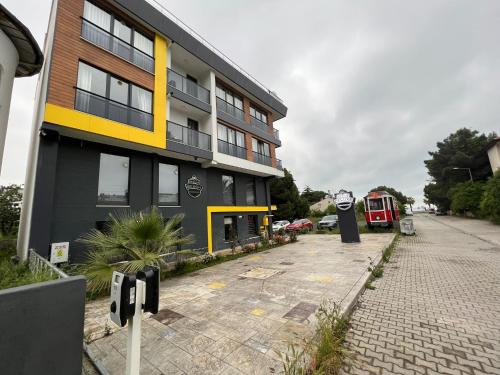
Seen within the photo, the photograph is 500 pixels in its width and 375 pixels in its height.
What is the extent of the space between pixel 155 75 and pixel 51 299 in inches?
484

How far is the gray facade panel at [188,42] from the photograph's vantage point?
11.3 meters

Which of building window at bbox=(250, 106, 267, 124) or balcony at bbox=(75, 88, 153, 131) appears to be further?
building window at bbox=(250, 106, 267, 124)

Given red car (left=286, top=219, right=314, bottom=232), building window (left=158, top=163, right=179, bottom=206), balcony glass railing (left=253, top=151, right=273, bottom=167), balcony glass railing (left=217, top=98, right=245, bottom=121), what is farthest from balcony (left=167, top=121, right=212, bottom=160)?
red car (left=286, top=219, right=314, bottom=232)

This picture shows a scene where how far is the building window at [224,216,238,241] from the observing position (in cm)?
1591

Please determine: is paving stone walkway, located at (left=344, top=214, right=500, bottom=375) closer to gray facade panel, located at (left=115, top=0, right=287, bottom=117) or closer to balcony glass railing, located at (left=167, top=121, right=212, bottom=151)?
balcony glass railing, located at (left=167, top=121, right=212, bottom=151)

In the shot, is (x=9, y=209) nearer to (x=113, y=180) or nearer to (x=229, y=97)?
(x=113, y=180)

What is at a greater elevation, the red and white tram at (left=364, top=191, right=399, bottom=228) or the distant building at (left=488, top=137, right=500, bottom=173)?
the distant building at (left=488, top=137, right=500, bottom=173)

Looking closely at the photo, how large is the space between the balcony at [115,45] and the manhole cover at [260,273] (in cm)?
1152

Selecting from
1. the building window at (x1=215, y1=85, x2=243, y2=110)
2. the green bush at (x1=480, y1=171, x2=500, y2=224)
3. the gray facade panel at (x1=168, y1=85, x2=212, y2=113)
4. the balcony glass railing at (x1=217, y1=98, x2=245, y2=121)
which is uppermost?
the building window at (x1=215, y1=85, x2=243, y2=110)

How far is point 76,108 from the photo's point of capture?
8.82 meters

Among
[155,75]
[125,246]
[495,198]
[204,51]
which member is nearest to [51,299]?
[125,246]

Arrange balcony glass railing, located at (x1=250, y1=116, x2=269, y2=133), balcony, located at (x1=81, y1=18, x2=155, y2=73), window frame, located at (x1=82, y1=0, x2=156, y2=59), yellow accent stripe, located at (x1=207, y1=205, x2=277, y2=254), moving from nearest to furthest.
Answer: balcony, located at (x1=81, y1=18, x2=155, y2=73) → window frame, located at (x1=82, y1=0, x2=156, y2=59) → yellow accent stripe, located at (x1=207, y1=205, x2=277, y2=254) → balcony glass railing, located at (x1=250, y1=116, x2=269, y2=133)

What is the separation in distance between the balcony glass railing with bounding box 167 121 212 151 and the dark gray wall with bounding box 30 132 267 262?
1.31 meters

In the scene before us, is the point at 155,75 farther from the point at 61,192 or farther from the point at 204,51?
the point at 61,192
